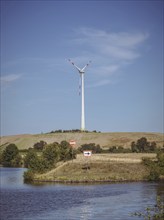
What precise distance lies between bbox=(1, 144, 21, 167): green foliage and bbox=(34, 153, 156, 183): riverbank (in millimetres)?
45655

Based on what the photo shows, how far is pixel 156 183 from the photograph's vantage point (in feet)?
246

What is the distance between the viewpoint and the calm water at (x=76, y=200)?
151ft

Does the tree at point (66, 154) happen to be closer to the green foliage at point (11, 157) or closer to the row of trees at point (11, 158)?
the row of trees at point (11, 158)

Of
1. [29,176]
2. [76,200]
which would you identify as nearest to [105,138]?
[29,176]

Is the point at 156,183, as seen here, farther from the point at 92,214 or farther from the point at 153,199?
the point at 92,214

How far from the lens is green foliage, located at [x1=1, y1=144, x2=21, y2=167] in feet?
454

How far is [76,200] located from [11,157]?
295 feet

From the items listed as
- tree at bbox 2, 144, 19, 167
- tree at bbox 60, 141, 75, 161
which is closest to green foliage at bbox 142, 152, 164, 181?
tree at bbox 60, 141, 75, 161

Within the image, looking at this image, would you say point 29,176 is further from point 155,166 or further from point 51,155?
point 155,166

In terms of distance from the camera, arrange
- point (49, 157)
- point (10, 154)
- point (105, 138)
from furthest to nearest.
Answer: point (105, 138), point (10, 154), point (49, 157)

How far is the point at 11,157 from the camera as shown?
144 meters

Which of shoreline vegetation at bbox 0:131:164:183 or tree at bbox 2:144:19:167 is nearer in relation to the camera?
shoreline vegetation at bbox 0:131:164:183

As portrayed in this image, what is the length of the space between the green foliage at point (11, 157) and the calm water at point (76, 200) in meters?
61.4

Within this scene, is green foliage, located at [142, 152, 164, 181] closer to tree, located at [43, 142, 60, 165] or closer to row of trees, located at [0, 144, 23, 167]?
tree, located at [43, 142, 60, 165]
